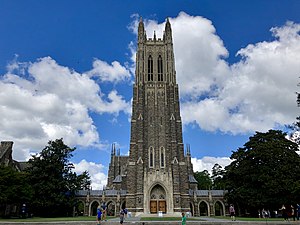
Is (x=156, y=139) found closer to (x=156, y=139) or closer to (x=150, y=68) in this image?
(x=156, y=139)

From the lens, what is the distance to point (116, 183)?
61375 mm

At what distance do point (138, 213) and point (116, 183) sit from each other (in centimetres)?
1899

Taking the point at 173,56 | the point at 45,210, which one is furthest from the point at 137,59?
the point at 45,210

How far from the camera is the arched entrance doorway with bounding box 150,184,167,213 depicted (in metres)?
45.1

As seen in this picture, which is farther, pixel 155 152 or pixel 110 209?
pixel 110 209

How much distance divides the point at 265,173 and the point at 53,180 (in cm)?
3040

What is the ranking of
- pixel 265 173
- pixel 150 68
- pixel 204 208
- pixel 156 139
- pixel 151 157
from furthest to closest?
1. pixel 204 208
2. pixel 150 68
3. pixel 156 139
4. pixel 151 157
5. pixel 265 173

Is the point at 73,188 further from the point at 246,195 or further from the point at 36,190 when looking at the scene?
the point at 246,195

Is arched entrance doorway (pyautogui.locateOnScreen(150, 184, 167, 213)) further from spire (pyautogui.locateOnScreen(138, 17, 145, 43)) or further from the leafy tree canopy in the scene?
spire (pyautogui.locateOnScreen(138, 17, 145, 43))

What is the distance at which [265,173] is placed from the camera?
122 feet

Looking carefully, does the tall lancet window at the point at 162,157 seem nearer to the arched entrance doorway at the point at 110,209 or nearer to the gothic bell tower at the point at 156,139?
the gothic bell tower at the point at 156,139

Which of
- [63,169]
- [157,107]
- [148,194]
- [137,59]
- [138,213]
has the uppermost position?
[137,59]

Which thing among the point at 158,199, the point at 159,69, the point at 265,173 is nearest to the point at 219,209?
the point at 158,199

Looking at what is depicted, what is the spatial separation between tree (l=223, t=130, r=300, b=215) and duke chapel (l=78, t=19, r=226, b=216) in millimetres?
8025
